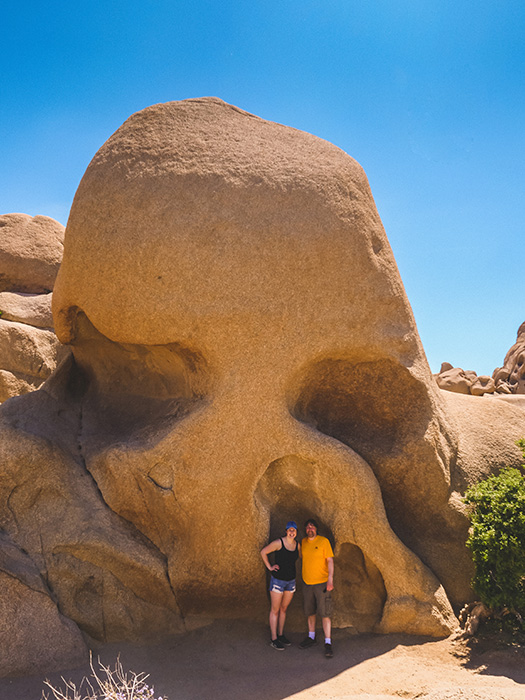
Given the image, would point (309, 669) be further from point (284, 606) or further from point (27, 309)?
point (27, 309)

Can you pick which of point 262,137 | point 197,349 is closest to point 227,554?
point 197,349

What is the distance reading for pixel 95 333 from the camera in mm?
8305

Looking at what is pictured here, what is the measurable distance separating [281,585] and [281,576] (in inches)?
3.8

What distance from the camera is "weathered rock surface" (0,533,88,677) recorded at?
606cm

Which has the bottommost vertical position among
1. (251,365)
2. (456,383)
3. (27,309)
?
(251,365)

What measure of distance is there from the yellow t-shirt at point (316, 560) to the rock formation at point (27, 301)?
6.83 m

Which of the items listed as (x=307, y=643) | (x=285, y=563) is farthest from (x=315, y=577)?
(x=307, y=643)

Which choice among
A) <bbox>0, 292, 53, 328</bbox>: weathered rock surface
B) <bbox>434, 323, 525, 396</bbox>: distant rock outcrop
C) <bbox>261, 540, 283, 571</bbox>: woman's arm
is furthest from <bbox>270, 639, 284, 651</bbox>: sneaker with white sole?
<bbox>434, 323, 525, 396</bbox>: distant rock outcrop

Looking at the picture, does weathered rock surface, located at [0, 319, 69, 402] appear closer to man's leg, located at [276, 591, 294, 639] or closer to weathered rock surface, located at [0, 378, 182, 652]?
weathered rock surface, located at [0, 378, 182, 652]

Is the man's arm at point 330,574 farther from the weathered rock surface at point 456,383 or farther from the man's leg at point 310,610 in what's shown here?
the weathered rock surface at point 456,383

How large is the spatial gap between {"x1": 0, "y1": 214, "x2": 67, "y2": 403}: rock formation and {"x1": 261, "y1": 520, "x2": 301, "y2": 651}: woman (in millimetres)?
6629

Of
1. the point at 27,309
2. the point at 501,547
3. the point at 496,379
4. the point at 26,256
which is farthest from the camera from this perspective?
the point at 496,379

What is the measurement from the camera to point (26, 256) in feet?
42.7

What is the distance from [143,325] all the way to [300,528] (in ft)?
9.92
